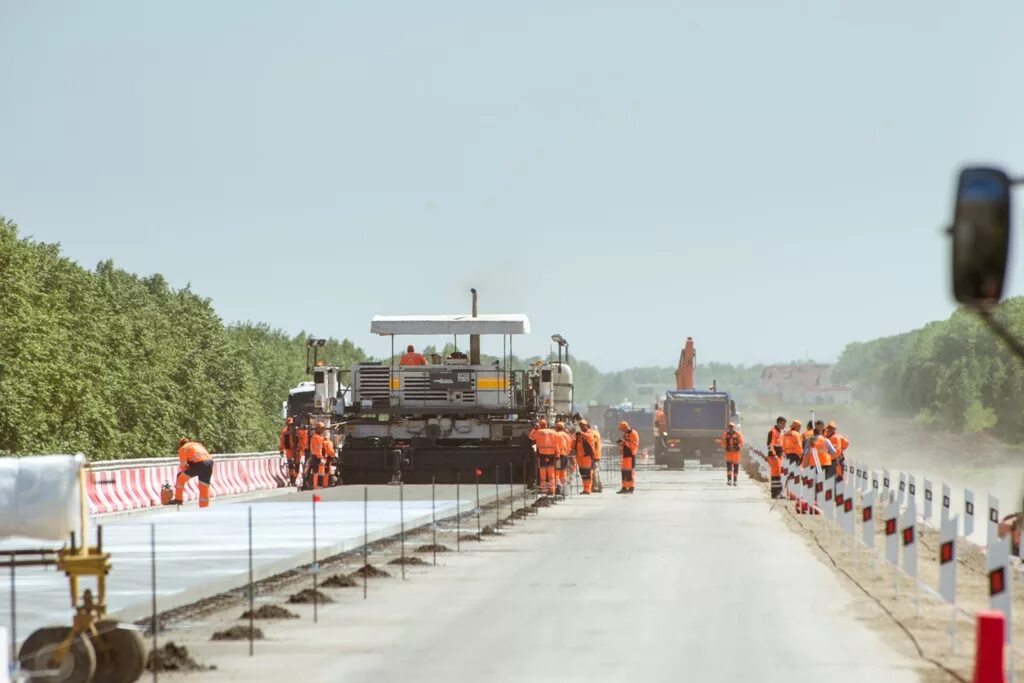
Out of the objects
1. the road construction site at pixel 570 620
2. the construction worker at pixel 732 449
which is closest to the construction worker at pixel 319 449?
the construction worker at pixel 732 449

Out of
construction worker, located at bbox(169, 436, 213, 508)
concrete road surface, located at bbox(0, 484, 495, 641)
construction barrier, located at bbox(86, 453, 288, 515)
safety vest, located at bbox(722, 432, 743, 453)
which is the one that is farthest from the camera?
safety vest, located at bbox(722, 432, 743, 453)

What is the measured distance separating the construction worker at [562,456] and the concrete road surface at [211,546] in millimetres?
4032

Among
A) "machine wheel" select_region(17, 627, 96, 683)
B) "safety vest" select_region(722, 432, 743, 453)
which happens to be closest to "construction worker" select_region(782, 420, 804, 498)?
"safety vest" select_region(722, 432, 743, 453)

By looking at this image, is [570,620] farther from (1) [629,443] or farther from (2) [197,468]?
(1) [629,443]

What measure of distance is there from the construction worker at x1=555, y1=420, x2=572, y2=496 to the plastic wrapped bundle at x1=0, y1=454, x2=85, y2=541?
90.1 feet

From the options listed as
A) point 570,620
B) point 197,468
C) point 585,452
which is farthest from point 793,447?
point 570,620

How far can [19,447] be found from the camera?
249ft

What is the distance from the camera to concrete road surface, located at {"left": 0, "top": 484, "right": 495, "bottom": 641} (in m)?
15.7

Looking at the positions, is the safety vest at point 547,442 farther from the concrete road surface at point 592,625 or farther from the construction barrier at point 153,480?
the concrete road surface at point 592,625

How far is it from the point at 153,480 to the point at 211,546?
1684 cm

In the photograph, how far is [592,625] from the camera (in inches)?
607

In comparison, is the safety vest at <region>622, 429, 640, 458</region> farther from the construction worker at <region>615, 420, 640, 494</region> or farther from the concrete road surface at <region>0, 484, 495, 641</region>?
the concrete road surface at <region>0, 484, 495, 641</region>

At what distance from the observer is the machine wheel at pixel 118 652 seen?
11570mm

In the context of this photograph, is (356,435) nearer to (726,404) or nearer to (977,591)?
(977,591)
